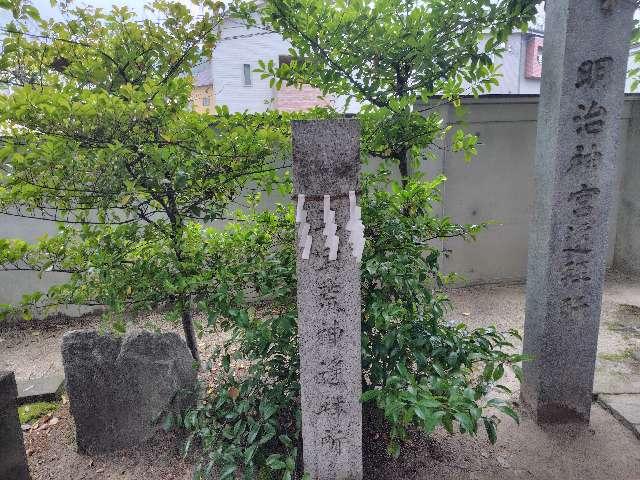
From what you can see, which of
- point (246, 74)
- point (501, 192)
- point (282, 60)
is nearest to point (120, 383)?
point (282, 60)

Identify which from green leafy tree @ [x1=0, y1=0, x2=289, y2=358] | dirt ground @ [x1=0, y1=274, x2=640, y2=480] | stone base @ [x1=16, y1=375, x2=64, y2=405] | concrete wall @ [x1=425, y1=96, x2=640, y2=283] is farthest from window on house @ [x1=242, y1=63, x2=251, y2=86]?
dirt ground @ [x1=0, y1=274, x2=640, y2=480]

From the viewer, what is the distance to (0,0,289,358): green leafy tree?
235 centimetres

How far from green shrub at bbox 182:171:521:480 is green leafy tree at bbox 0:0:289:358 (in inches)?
13.0

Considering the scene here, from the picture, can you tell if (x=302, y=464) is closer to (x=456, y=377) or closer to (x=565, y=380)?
(x=456, y=377)

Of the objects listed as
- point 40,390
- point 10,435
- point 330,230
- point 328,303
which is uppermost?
point 330,230

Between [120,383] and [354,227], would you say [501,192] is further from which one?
[120,383]

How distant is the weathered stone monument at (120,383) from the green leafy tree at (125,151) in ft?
1.18

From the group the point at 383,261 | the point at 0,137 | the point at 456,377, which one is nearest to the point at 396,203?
the point at 383,261

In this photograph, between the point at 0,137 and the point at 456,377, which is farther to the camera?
the point at 0,137

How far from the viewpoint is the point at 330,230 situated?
6.89ft

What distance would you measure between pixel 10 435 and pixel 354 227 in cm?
236

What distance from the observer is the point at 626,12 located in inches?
103

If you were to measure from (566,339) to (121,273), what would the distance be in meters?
3.02

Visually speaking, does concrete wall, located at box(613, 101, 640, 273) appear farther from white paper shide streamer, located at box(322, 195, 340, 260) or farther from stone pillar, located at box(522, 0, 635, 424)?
white paper shide streamer, located at box(322, 195, 340, 260)
